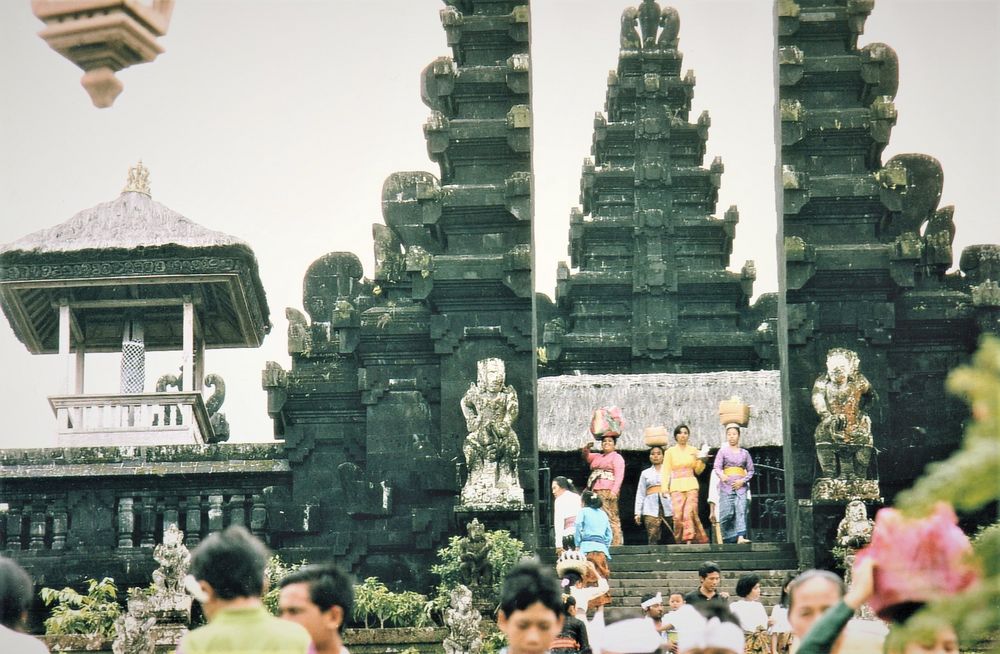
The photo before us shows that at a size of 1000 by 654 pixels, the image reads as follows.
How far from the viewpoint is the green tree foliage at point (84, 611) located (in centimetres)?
1834

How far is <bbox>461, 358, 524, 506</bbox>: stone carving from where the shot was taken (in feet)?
65.0

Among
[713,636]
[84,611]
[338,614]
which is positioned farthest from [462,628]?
[713,636]

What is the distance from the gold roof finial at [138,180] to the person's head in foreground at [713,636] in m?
14.3

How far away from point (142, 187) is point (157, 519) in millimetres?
3769

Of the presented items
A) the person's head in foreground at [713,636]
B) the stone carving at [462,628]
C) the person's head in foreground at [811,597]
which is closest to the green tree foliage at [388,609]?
the stone carving at [462,628]

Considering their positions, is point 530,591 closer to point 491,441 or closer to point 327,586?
point 327,586

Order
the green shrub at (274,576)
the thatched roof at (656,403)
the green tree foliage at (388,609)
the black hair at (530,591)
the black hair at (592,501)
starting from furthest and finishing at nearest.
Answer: the thatched roof at (656,403)
the green tree foliage at (388,609)
the green shrub at (274,576)
the black hair at (592,501)
the black hair at (530,591)

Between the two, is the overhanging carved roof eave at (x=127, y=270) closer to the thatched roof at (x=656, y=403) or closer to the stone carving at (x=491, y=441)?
the stone carving at (x=491, y=441)

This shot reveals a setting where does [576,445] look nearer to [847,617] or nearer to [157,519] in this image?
[157,519]

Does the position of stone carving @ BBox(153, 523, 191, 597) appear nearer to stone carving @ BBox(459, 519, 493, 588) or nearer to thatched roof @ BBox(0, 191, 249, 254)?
stone carving @ BBox(459, 519, 493, 588)

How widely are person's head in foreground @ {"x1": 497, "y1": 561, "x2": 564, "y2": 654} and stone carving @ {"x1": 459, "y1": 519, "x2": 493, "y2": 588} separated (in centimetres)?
1023

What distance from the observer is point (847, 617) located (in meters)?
6.91

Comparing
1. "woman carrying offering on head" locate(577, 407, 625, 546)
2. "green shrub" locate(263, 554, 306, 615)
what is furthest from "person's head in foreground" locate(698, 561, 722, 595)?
"green shrub" locate(263, 554, 306, 615)

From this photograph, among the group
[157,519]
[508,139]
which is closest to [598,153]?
[508,139]
